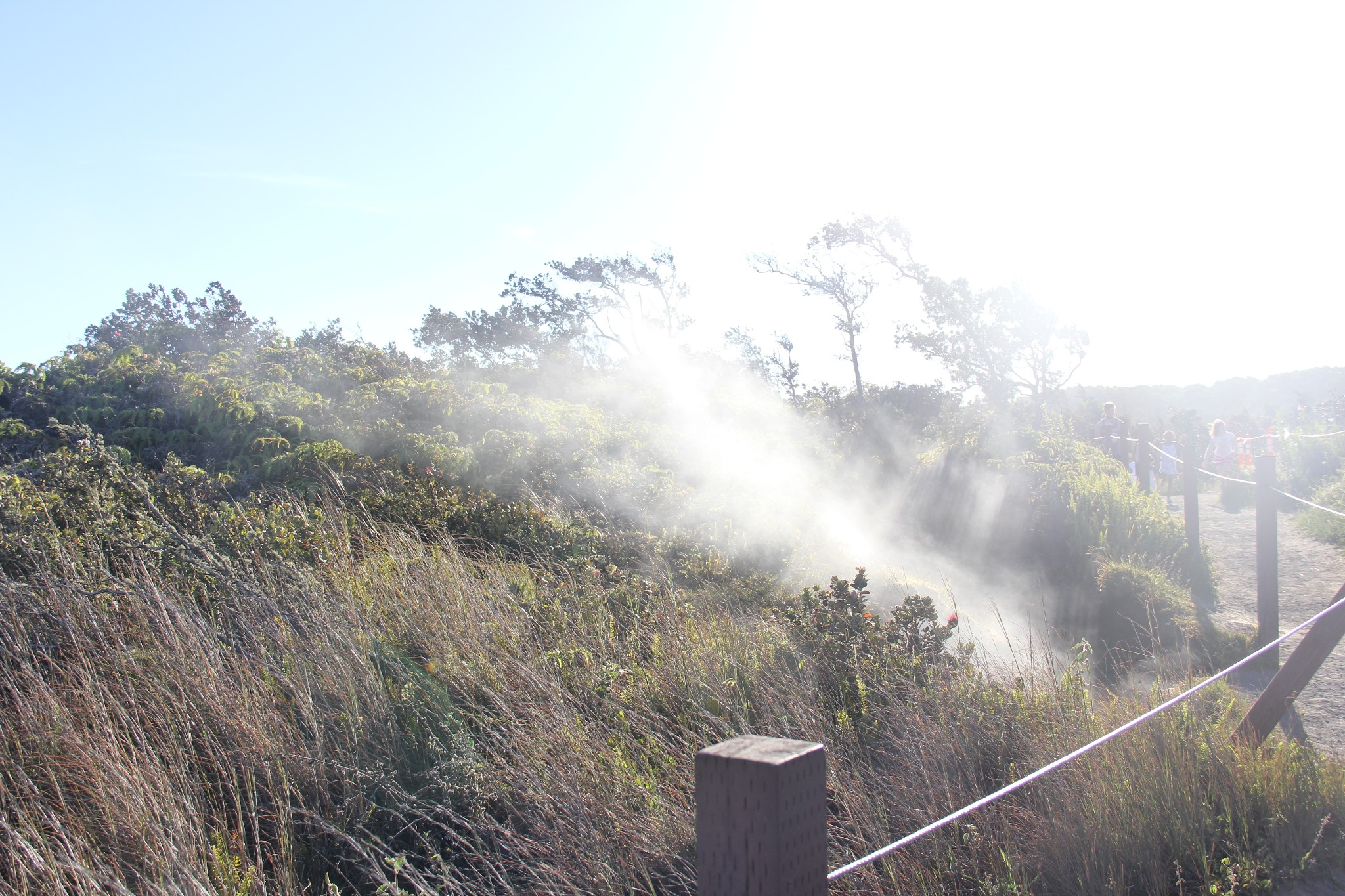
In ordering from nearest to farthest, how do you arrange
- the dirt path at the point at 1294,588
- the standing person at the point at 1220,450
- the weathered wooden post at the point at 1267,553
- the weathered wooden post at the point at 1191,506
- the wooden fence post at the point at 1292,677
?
the wooden fence post at the point at 1292,677
the dirt path at the point at 1294,588
the weathered wooden post at the point at 1267,553
the weathered wooden post at the point at 1191,506
the standing person at the point at 1220,450

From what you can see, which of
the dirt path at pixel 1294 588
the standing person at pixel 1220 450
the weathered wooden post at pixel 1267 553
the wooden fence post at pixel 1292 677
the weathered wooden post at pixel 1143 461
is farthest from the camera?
the standing person at pixel 1220 450

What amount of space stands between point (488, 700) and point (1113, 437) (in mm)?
11592

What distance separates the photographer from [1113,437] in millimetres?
12359

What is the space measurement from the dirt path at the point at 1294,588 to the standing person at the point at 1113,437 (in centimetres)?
129

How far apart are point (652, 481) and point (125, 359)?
5.87 meters

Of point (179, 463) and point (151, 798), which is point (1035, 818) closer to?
point (151, 798)

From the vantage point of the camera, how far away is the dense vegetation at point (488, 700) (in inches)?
108

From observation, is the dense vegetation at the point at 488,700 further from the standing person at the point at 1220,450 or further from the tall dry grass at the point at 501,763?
the standing person at the point at 1220,450

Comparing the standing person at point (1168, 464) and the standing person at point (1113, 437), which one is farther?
the standing person at point (1168, 464)

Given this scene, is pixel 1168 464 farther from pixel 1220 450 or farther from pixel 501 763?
pixel 501 763

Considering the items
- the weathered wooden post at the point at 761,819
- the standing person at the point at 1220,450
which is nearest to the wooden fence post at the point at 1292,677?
the weathered wooden post at the point at 761,819

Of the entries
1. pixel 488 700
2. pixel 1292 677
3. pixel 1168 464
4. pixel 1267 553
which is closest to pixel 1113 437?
pixel 1168 464

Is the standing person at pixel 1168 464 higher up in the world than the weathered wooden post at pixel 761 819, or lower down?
lower down

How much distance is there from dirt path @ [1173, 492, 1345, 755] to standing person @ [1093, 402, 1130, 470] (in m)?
1.29
